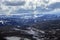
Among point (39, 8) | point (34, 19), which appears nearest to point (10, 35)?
point (34, 19)

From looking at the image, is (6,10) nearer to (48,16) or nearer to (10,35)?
(10,35)

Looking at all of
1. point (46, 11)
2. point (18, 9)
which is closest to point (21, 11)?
point (18, 9)

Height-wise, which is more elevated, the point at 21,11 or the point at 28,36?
the point at 21,11

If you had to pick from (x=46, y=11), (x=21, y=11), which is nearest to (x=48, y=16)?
(x=46, y=11)

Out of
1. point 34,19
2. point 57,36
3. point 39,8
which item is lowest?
point 57,36

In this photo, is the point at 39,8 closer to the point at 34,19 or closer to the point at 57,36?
the point at 34,19

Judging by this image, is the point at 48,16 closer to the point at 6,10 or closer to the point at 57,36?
the point at 57,36

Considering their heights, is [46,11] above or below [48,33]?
above
